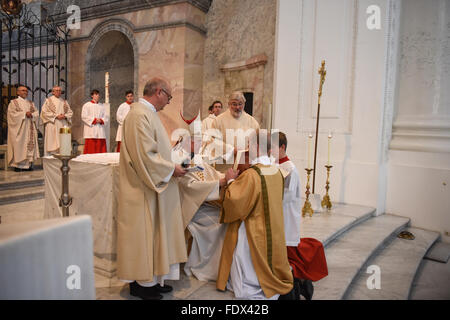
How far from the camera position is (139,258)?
7.53 feet

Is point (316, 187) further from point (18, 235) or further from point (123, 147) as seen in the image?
point (18, 235)

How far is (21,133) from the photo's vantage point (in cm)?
687

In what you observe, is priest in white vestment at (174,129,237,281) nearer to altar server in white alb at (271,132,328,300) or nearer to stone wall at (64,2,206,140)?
altar server in white alb at (271,132,328,300)

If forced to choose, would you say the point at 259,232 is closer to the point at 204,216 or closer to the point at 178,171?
the point at 204,216

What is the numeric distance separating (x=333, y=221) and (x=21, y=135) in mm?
6237

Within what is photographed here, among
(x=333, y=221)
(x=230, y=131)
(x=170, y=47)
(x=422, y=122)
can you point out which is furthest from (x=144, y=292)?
(x=170, y=47)

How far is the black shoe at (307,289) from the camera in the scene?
260 cm

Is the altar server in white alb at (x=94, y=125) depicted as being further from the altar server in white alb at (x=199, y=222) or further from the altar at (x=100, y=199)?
the altar server in white alb at (x=199, y=222)

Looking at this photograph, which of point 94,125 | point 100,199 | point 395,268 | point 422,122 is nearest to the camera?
point 100,199

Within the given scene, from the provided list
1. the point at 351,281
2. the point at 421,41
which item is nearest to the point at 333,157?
the point at 421,41

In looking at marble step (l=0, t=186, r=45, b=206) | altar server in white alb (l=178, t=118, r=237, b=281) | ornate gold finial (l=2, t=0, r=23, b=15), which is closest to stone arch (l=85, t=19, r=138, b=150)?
ornate gold finial (l=2, t=0, r=23, b=15)

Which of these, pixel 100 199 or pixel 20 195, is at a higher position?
pixel 100 199

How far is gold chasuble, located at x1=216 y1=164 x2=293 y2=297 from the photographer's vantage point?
2473 mm
